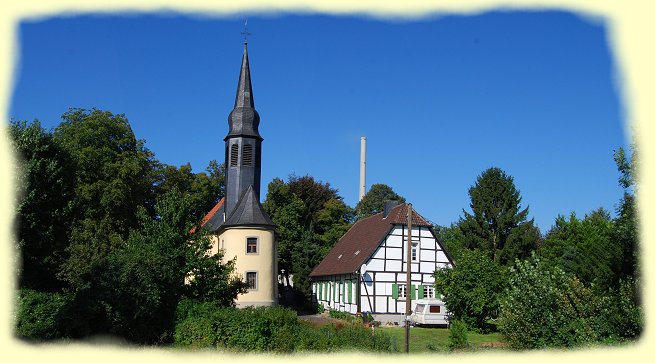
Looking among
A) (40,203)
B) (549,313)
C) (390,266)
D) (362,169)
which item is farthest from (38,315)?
(362,169)

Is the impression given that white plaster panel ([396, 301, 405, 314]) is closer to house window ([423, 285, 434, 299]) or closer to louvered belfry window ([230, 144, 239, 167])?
house window ([423, 285, 434, 299])

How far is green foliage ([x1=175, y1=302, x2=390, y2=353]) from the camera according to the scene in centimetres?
1847

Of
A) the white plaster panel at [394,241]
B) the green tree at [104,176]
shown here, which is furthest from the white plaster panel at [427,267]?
the green tree at [104,176]

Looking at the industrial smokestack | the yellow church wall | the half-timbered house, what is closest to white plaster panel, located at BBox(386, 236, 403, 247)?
the half-timbered house

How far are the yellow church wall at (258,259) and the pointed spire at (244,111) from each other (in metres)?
7.12

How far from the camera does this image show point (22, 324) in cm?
1836

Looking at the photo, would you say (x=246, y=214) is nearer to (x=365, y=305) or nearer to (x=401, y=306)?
(x=365, y=305)

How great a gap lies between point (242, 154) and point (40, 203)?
56.2 feet

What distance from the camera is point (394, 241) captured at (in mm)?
38812

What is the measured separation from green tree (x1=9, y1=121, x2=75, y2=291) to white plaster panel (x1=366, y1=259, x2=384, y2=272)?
722 inches

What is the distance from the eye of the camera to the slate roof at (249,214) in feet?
118

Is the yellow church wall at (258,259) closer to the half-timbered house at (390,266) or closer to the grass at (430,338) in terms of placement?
the half-timbered house at (390,266)

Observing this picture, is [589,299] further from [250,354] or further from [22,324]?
[22,324]

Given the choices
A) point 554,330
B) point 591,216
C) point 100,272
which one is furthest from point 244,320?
point 591,216
